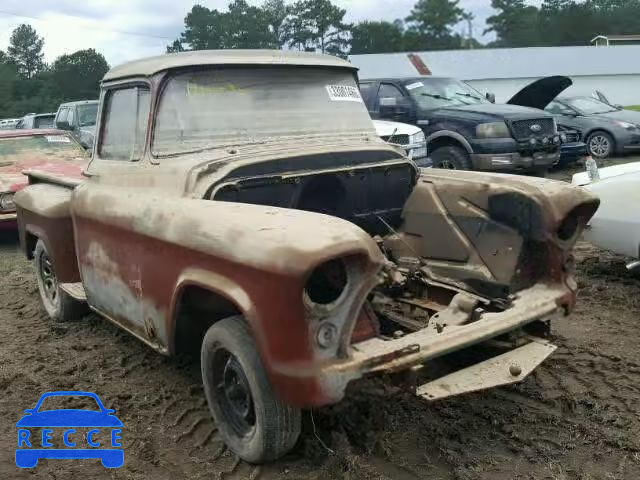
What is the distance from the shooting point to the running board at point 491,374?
3.04m

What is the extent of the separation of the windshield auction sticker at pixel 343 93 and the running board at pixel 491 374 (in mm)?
2211

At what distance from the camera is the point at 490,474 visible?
310cm

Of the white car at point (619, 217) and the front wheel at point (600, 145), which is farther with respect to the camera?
the front wheel at point (600, 145)

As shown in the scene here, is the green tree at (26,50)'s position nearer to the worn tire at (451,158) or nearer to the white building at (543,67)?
the white building at (543,67)

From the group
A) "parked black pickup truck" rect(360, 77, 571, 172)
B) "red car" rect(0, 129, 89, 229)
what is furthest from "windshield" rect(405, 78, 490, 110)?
"red car" rect(0, 129, 89, 229)

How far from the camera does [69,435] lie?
3664mm

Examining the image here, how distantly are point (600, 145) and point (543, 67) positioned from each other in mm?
22111

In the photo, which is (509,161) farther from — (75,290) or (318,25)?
(318,25)

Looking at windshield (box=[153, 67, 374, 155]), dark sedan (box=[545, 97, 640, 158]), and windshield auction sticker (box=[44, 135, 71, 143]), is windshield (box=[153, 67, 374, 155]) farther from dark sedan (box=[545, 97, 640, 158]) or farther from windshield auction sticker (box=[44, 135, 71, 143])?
dark sedan (box=[545, 97, 640, 158])

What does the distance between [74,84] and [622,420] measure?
62.3 meters

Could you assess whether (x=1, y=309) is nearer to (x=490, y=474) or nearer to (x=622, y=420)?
(x=490, y=474)

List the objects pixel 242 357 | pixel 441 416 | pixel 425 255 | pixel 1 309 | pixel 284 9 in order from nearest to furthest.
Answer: pixel 242 357, pixel 441 416, pixel 425 255, pixel 1 309, pixel 284 9

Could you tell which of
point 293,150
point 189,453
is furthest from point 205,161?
point 189,453

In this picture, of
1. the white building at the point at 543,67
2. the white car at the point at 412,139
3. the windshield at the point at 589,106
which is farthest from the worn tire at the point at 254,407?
the white building at the point at 543,67
